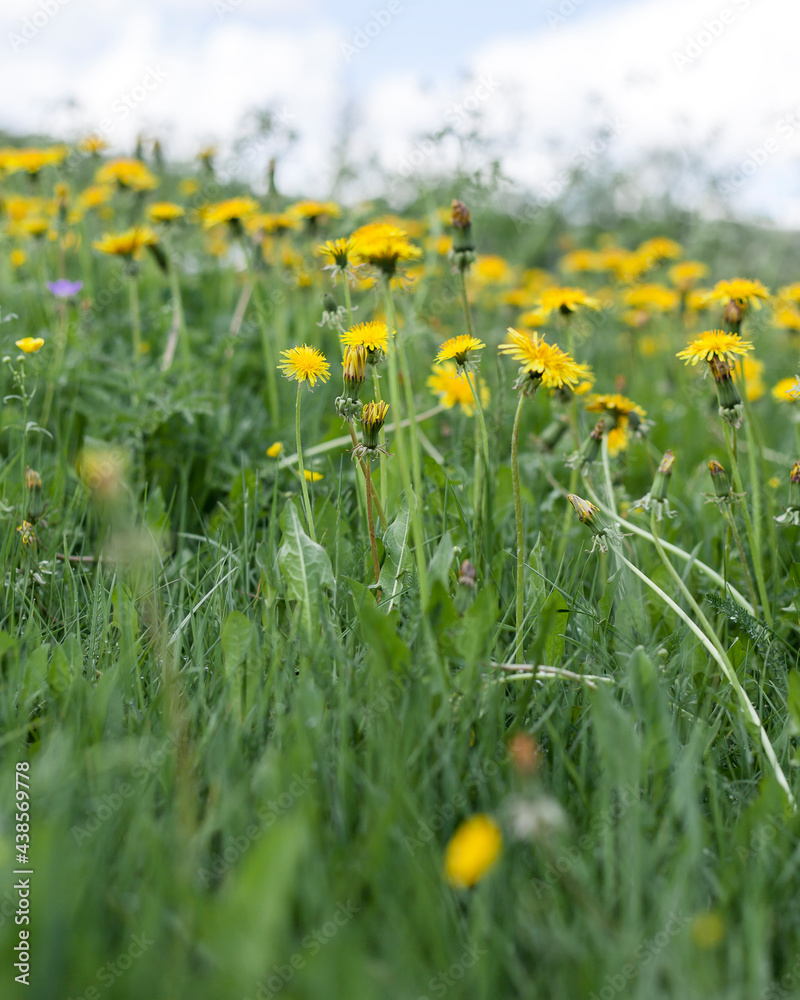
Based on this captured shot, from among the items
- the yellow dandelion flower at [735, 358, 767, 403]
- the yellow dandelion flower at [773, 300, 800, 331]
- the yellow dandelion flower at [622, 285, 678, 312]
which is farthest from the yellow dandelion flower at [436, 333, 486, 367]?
the yellow dandelion flower at [622, 285, 678, 312]

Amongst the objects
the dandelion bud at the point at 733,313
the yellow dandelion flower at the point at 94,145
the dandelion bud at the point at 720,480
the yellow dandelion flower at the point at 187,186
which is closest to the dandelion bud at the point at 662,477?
the dandelion bud at the point at 720,480

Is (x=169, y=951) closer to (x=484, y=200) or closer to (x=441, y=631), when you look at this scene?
(x=441, y=631)

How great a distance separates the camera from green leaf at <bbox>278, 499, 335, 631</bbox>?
4.97 ft

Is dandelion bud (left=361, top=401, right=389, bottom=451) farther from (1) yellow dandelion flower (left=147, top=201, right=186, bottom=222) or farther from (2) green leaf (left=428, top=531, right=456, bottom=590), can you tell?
(1) yellow dandelion flower (left=147, top=201, right=186, bottom=222)

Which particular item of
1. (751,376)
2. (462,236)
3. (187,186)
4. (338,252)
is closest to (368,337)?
(338,252)

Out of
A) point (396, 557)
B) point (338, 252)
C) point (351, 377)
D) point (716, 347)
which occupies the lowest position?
point (396, 557)

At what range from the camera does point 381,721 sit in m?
1.22

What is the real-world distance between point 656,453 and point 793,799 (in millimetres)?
1773

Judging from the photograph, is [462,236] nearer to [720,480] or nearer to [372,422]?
[372,422]

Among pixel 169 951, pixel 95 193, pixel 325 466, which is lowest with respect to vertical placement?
pixel 169 951

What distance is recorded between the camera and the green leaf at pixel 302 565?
1.52m

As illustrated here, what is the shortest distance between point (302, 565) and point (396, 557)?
23 cm

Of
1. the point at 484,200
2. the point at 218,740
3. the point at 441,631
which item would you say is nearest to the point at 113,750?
the point at 218,740

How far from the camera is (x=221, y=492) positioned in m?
2.41
